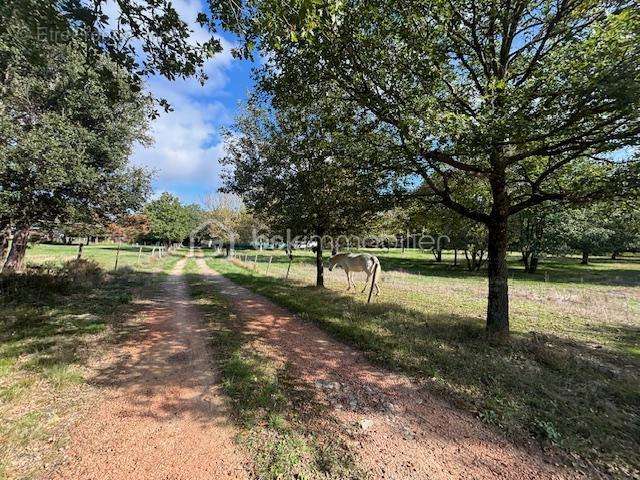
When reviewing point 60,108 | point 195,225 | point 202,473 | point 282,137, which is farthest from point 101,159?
point 195,225

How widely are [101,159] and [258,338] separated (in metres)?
12.3

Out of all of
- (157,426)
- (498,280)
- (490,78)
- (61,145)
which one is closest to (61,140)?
(61,145)

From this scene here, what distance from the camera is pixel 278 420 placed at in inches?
172

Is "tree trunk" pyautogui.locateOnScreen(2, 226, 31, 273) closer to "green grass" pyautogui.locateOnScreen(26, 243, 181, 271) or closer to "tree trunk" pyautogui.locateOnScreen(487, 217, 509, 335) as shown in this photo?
"green grass" pyautogui.locateOnScreen(26, 243, 181, 271)

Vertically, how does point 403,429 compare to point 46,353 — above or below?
below

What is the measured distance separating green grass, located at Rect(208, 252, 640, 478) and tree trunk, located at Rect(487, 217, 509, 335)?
1.49 ft

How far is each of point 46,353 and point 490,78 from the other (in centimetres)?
1166

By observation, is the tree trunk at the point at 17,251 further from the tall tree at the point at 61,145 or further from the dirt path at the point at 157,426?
the dirt path at the point at 157,426

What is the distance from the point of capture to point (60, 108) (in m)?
12.3

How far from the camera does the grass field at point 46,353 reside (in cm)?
380

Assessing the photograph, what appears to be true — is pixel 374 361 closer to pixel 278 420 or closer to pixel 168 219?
pixel 278 420

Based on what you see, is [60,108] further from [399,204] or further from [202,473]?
[202,473]

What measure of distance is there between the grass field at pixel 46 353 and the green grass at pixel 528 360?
539 cm

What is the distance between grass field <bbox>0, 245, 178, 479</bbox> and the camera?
380cm
